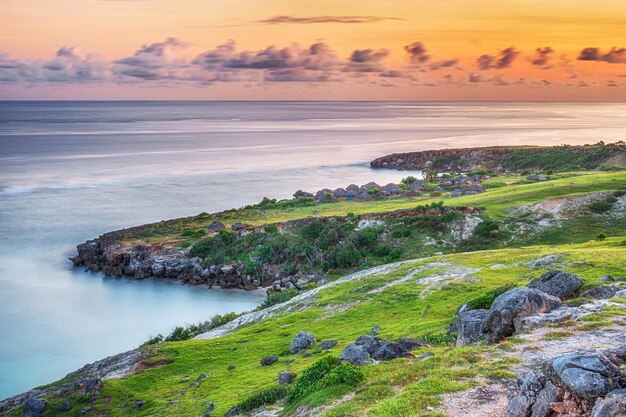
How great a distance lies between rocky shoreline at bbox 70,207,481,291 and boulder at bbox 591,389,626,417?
2232 inches

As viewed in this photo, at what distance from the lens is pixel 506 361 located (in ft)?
67.9

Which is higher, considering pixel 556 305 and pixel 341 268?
pixel 556 305

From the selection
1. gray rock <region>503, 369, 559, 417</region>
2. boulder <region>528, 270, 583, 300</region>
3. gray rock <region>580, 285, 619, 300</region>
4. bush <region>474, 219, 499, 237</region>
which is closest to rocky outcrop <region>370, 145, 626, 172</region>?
bush <region>474, 219, 499, 237</region>

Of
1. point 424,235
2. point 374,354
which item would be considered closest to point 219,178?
point 424,235

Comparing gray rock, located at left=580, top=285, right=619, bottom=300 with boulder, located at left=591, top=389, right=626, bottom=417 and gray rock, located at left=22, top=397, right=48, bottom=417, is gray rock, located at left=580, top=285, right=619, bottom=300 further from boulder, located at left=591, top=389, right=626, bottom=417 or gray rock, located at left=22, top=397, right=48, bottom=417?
gray rock, located at left=22, top=397, right=48, bottom=417

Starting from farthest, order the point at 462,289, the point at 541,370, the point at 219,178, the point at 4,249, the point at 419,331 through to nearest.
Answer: the point at 219,178, the point at 4,249, the point at 462,289, the point at 419,331, the point at 541,370

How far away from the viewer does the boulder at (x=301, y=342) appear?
35.5m

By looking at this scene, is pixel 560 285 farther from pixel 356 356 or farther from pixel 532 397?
pixel 532 397

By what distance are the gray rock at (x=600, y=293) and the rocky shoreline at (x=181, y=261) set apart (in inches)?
1777

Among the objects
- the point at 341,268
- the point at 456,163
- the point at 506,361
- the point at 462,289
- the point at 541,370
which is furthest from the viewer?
the point at 456,163

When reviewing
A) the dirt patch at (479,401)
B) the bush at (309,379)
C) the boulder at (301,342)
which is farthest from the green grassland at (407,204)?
the dirt patch at (479,401)

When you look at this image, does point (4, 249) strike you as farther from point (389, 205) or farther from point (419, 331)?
point (419, 331)

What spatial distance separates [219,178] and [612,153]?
3819 inches

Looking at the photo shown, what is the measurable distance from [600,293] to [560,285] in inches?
73.6
